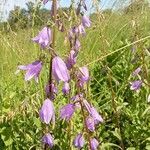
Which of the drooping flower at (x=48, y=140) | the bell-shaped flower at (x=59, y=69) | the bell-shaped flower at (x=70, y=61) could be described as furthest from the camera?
the drooping flower at (x=48, y=140)

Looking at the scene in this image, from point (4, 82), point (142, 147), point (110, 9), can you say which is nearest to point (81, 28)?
point (142, 147)

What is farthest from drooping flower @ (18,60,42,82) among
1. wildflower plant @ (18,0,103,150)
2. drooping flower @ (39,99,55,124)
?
drooping flower @ (39,99,55,124)

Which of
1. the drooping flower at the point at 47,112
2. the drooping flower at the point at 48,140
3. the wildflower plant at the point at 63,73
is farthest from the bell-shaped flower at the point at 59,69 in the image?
the drooping flower at the point at 48,140

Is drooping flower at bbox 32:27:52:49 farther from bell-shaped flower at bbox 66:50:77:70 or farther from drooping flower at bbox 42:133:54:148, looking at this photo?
drooping flower at bbox 42:133:54:148

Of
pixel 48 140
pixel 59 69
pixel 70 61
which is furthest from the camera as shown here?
pixel 48 140

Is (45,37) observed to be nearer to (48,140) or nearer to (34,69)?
(34,69)

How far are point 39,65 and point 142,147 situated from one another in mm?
1052

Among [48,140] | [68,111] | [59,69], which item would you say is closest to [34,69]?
[59,69]

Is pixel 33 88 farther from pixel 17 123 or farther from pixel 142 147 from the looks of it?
pixel 142 147

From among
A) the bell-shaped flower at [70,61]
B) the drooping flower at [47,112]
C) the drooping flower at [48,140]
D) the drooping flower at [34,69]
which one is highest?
the drooping flower at [34,69]

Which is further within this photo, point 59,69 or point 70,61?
point 70,61

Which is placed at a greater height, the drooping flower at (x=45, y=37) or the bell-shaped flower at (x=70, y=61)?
the drooping flower at (x=45, y=37)

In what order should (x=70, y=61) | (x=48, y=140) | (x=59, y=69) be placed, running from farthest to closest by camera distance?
(x=48, y=140)
(x=70, y=61)
(x=59, y=69)

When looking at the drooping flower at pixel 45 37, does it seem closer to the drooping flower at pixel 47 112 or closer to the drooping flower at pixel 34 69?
the drooping flower at pixel 34 69
